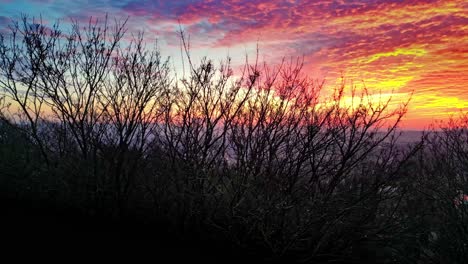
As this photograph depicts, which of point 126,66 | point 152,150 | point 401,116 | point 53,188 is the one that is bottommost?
point 53,188

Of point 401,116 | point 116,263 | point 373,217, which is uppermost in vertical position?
point 401,116

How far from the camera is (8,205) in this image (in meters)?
9.85

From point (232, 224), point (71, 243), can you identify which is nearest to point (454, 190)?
point (232, 224)

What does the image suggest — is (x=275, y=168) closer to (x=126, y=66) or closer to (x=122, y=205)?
(x=122, y=205)

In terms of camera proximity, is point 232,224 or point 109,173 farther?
point 109,173

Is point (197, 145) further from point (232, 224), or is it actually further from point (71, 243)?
point (71, 243)

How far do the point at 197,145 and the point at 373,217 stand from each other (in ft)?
16.2

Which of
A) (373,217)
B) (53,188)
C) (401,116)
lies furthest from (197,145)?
(401,116)

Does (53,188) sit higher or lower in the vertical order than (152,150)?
lower

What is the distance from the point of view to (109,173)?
9031mm

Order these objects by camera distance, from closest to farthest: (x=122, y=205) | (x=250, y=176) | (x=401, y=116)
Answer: (x=250, y=176), (x=122, y=205), (x=401, y=116)

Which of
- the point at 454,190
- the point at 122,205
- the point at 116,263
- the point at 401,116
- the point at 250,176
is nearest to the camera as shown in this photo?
the point at 116,263

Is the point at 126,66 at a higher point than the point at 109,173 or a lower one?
higher

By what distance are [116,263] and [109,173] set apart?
8.83 ft
